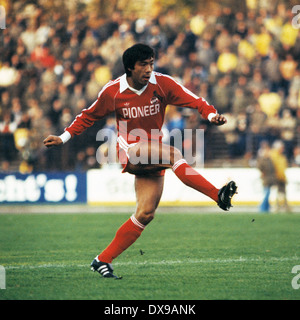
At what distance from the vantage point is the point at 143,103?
8.01m

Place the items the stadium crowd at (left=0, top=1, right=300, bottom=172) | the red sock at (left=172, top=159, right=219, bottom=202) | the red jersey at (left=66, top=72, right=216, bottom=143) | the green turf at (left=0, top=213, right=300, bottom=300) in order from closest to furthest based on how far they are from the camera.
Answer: the green turf at (left=0, top=213, right=300, bottom=300), the red sock at (left=172, top=159, right=219, bottom=202), the red jersey at (left=66, top=72, right=216, bottom=143), the stadium crowd at (left=0, top=1, right=300, bottom=172)

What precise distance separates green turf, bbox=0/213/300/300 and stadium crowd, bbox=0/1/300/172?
14.6 feet

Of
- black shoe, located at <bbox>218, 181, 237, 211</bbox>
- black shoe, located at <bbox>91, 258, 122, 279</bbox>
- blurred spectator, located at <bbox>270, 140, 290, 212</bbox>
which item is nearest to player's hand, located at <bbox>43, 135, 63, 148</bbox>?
black shoe, located at <bbox>91, 258, 122, 279</bbox>

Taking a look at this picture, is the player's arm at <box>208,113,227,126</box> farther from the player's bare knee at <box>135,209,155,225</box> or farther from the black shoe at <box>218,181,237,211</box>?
the player's bare knee at <box>135,209,155,225</box>

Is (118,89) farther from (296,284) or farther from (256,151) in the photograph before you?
(256,151)

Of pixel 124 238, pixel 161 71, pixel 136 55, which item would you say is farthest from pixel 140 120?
pixel 161 71

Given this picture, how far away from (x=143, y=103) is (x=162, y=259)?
101 inches

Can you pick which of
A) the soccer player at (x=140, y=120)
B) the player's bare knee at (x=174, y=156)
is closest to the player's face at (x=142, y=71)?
the soccer player at (x=140, y=120)

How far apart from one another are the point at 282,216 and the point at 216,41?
5.88 metres

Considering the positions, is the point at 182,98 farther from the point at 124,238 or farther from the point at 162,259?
the point at 162,259

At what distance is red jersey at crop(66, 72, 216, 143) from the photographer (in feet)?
26.3

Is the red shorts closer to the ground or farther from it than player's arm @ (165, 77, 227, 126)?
closer to the ground

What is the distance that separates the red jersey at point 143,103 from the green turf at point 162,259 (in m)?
1.65
